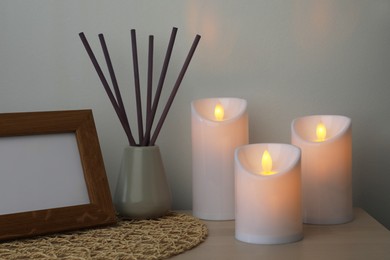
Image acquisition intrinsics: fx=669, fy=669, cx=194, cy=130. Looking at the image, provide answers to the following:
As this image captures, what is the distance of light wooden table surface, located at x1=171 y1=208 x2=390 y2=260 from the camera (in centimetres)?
84

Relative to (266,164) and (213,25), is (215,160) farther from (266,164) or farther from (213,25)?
(213,25)

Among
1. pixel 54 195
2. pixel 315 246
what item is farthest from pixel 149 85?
pixel 315 246

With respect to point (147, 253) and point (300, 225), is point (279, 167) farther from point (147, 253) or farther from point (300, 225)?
point (147, 253)

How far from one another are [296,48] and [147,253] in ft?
1.57

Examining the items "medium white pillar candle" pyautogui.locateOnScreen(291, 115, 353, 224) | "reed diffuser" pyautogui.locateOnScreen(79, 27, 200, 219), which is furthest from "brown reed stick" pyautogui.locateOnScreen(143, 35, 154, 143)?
"medium white pillar candle" pyautogui.locateOnScreen(291, 115, 353, 224)

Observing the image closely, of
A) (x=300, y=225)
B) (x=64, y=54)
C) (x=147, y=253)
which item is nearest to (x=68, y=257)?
(x=147, y=253)

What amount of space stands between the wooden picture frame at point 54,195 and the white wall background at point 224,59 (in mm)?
157

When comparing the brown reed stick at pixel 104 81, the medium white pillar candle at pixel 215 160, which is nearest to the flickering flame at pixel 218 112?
the medium white pillar candle at pixel 215 160

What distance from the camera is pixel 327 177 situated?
39.8 inches

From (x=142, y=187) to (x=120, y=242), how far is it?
0.47ft

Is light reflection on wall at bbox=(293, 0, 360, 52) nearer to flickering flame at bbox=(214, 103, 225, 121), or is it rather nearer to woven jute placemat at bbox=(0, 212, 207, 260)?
flickering flame at bbox=(214, 103, 225, 121)

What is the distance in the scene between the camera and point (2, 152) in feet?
3.09

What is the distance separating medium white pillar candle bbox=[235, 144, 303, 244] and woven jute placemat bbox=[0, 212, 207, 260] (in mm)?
71

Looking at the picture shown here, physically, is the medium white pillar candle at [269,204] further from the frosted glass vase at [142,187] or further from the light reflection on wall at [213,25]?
the light reflection on wall at [213,25]
